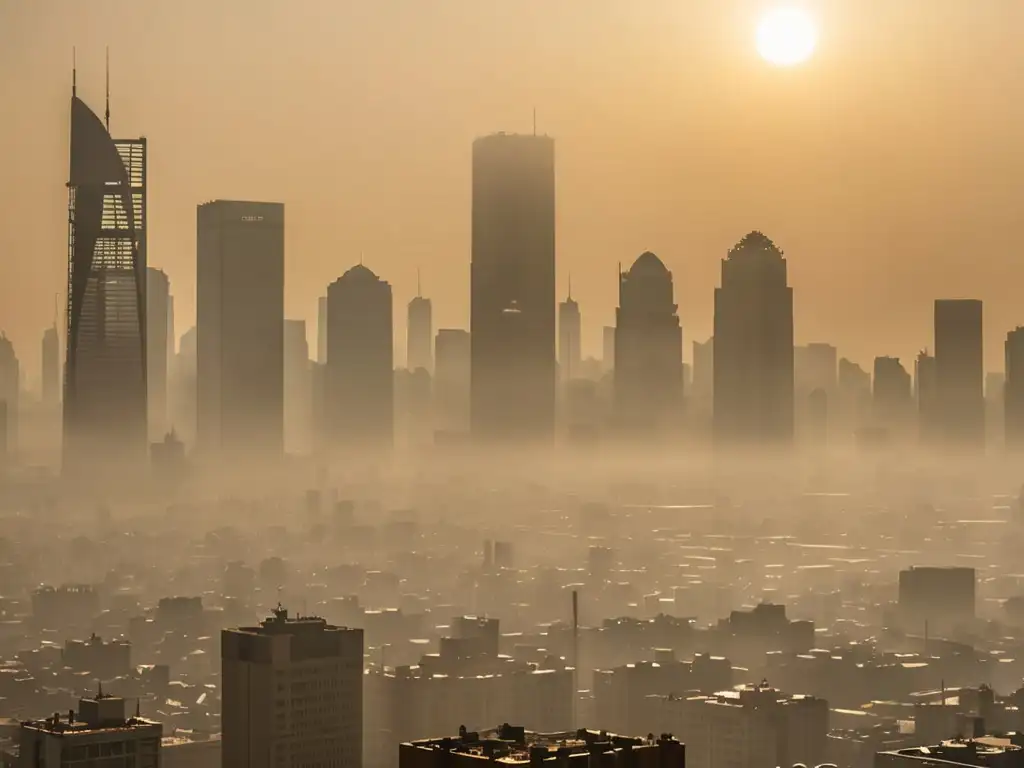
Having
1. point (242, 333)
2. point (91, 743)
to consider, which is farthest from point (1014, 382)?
point (91, 743)

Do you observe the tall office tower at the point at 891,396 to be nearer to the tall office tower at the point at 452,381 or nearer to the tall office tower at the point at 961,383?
the tall office tower at the point at 961,383

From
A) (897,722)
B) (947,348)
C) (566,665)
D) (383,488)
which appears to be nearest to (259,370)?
(383,488)

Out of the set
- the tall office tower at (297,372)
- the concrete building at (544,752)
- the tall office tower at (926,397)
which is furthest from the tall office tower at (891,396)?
the concrete building at (544,752)

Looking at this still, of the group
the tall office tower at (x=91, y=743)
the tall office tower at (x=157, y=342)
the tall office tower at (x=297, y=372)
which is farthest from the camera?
the tall office tower at (x=297, y=372)

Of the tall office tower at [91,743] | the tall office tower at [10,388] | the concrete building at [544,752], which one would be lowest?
the tall office tower at [91,743]

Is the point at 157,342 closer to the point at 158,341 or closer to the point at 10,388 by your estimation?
the point at 158,341

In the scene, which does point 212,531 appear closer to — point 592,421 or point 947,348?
point 592,421
